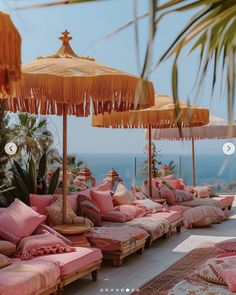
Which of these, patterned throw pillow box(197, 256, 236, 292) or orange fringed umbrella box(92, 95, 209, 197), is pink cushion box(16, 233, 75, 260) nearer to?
patterned throw pillow box(197, 256, 236, 292)

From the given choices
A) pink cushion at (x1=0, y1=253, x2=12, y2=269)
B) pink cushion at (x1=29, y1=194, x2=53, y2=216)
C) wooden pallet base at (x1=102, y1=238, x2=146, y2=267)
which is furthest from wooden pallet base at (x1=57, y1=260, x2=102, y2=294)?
pink cushion at (x1=29, y1=194, x2=53, y2=216)

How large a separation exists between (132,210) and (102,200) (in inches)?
20.6

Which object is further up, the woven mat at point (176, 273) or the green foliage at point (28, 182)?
the green foliage at point (28, 182)

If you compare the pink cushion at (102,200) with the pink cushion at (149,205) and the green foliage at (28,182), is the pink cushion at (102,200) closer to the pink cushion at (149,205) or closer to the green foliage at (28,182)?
the green foliage at (28,182)

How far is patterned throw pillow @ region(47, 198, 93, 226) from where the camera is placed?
5355mm

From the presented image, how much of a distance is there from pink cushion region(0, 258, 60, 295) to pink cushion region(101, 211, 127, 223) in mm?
2564

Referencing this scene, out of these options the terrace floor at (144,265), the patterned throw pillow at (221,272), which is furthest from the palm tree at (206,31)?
the terrace floor at (144,265)

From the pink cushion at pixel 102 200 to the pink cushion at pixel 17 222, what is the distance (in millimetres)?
1889

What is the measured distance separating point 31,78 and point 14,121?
12.2 m

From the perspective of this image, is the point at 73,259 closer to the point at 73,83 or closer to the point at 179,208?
the point at 73,83

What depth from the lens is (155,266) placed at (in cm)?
538

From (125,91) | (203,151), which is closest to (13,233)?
(125,91)

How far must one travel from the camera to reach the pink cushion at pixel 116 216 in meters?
6.45

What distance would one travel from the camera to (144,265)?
213 inches
